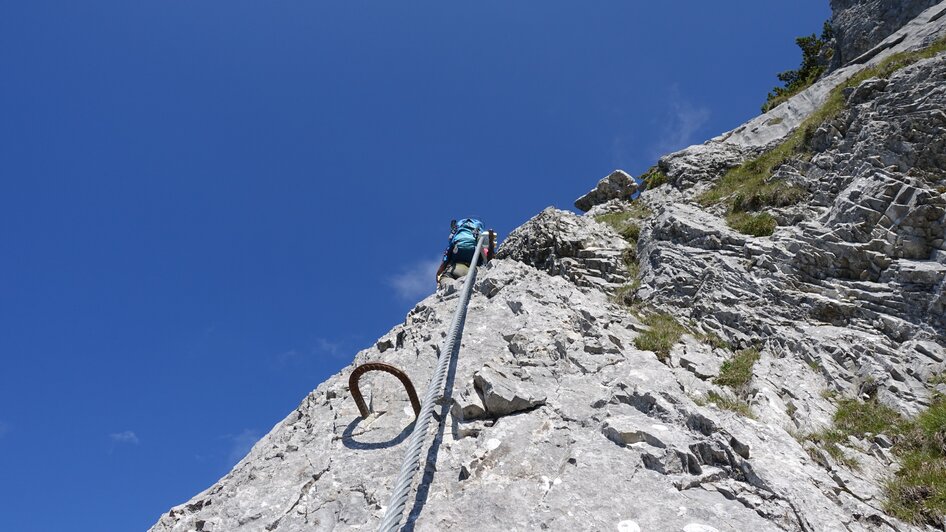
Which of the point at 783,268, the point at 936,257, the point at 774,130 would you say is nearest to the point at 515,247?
the point at 783,268

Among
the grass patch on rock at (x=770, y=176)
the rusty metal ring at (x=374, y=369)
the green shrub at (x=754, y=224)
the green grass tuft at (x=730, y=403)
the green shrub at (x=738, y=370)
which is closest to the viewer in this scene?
the rusty metal ring at (x=374, y=369)

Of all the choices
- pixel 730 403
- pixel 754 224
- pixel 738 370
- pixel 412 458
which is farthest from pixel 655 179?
pixel 412 458

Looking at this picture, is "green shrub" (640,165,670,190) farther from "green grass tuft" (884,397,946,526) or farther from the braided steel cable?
the braided steel cable

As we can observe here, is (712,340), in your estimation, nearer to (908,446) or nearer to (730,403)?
(730,403)

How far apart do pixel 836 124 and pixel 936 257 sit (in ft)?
20.3

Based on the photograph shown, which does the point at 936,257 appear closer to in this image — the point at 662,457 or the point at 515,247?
the point at 662,457

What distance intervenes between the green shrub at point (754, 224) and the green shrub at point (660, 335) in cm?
357

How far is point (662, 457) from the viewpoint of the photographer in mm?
5625

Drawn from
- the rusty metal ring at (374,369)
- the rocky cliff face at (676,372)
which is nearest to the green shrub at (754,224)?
the rocky cliff face at (676,372)

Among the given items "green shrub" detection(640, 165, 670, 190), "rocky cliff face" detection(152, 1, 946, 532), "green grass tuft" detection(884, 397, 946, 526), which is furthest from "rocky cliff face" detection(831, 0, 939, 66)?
"green grass tuft" detection(884, 397, 946, 526)

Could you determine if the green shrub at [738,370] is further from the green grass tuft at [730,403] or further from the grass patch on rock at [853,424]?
the grass patch on rock at [853,424]

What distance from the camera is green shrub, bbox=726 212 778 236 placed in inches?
473

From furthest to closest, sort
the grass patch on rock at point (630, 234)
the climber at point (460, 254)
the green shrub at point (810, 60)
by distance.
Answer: the green shrub at point (810, 60) < the climber at point (460, 254) < the grass patch on rock at point (630, 234)

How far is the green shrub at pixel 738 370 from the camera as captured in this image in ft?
26.5
